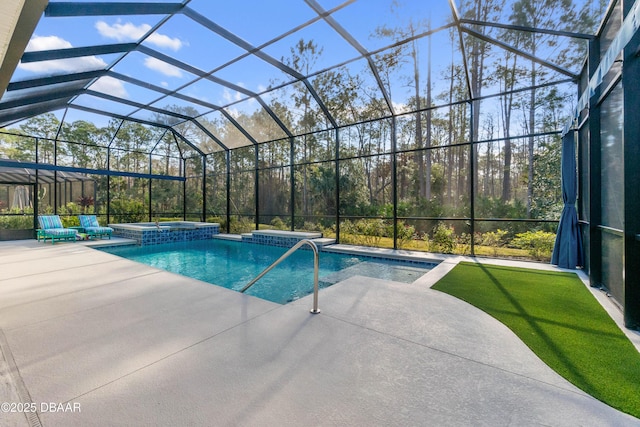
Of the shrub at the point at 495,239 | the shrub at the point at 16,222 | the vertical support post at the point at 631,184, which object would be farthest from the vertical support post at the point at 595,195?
the shrub at the point at 16,222

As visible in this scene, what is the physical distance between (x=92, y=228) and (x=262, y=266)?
7.04 m

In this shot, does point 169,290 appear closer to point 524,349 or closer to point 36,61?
point 524,349

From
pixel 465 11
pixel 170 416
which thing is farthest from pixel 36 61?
pixel 465 11

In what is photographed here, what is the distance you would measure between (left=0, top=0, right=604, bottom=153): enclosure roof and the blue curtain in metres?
1.63

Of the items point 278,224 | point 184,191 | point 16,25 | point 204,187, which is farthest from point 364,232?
point 184,191

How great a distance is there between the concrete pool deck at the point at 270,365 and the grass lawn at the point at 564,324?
0.20 meters

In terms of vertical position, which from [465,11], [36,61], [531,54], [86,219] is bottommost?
[86,219]

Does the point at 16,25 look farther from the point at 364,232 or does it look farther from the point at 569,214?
the point at 364,232

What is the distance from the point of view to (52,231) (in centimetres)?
863

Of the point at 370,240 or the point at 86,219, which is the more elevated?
the point at 86,219

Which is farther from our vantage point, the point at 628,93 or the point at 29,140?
the point at 29,140

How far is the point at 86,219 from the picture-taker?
10.0 m

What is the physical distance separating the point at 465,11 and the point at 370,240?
638 centimetres

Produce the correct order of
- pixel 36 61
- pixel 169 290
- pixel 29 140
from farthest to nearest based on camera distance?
pixel 29 140 < pixel 36 61 < pixel 169 290
